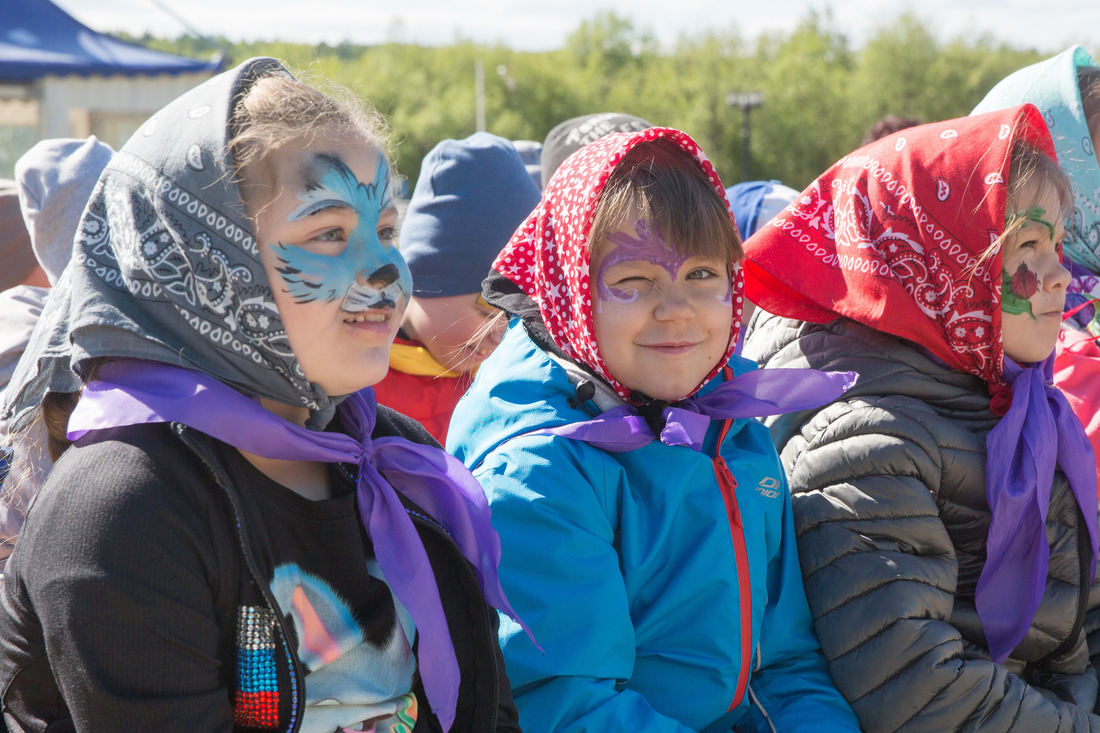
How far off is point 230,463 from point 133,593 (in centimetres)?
25

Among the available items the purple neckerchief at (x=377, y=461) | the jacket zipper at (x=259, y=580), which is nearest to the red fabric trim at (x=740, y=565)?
the purple neckerchief at (x=377, y=461)

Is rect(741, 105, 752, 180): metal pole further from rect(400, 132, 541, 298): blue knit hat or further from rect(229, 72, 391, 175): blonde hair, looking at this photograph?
rect(229, 72, 391, 175): blonde hair

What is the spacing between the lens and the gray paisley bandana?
1.34 metres

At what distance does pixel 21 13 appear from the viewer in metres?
9.63

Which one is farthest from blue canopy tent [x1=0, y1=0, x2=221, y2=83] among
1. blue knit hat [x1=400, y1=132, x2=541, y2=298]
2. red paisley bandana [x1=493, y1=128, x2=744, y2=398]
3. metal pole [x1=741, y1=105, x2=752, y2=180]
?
metal pole [x1=741, y1=105, x2=752, y2=180]

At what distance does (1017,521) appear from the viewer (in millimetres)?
2094

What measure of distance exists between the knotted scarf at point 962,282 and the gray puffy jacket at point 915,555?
0.05 metres

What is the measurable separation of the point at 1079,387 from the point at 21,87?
32.7ft

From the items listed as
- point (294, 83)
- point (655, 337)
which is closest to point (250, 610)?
point (294, 83)

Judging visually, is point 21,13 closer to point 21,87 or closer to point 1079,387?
point 21,87

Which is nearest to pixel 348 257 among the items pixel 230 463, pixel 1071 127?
pixel 230 463

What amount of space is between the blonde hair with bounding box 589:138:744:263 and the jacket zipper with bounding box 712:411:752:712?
0.47m

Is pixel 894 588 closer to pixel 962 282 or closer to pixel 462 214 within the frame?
pixel 962 282

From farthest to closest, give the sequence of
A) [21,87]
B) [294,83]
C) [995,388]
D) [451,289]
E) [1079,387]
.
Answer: [21,87] < [451,289] < [1079,387] < [995,388] < [294,83]
